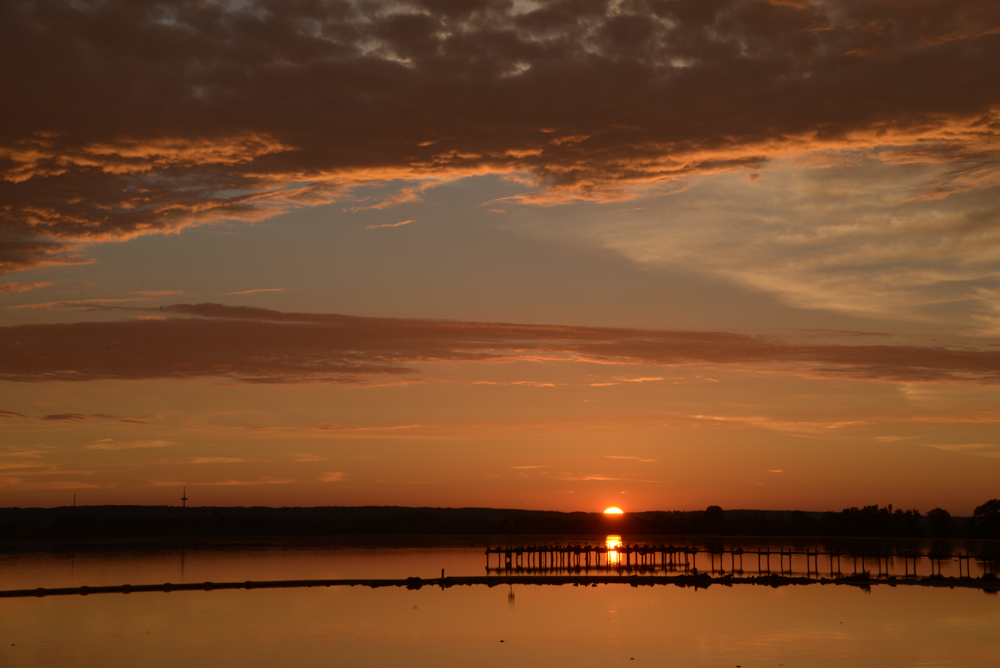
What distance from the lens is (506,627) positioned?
176 ft

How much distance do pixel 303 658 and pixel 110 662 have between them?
8998 mm

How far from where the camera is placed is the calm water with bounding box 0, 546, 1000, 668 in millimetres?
44219

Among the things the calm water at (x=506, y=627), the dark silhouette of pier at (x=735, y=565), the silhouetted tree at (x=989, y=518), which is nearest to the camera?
the calm water at (x=506, y=627)

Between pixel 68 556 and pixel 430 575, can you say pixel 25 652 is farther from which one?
pixel 68 556

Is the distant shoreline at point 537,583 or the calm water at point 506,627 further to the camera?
the distant shoreline at point 537,583

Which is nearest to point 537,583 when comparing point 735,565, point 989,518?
point 735,565

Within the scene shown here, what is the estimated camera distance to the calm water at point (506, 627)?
145 feet

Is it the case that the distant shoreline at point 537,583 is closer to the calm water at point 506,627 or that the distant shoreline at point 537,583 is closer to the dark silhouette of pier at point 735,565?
the calm water at point 506,627

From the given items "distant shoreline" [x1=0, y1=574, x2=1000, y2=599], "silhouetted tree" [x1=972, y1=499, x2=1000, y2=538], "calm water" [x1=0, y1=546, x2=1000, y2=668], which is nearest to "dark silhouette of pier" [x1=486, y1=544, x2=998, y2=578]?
"distant shoreline" [x1=0, y1=574, x2=1000, y2=599]

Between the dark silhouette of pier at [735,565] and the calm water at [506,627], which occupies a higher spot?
the calm water at [506,627]

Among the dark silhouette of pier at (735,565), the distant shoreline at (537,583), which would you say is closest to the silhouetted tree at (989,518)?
the dark silhouette of pier at (735,565)

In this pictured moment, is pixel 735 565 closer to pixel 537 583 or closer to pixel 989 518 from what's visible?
pixel 537 583

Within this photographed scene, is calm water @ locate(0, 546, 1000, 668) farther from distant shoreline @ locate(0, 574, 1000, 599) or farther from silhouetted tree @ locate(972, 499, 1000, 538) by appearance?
silhouetted tree @ locate(972, 499, 1000, 538)

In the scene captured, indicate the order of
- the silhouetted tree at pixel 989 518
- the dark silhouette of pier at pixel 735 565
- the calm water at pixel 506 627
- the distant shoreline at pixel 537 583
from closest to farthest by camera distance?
the calm water at pixel 506 627 → the distant shoreline at pixel 537 583 → the dark silhouette of pier at pixel 735 565 → the silhouetted tree at pixel 989 518
